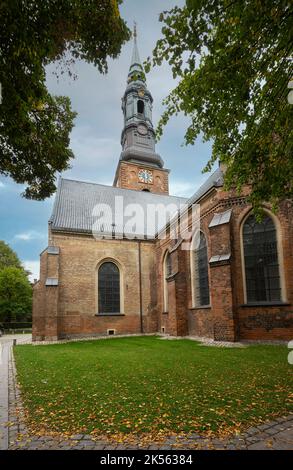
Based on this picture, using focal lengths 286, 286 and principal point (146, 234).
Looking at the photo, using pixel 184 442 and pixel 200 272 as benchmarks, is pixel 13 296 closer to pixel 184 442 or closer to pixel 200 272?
pixel 200 272

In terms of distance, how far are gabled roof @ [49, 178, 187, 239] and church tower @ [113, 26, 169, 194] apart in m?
3.84

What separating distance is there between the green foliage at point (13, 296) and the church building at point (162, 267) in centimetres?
1842

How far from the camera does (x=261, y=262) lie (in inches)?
485

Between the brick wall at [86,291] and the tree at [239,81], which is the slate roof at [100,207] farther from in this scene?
the tree at [239,81]

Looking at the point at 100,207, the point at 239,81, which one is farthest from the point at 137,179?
the point at 239,81

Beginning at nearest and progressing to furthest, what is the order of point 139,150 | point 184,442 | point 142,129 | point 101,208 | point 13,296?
point 184,442, point 101,208, point 139,150, point 142,129, point 13,296

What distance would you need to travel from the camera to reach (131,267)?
2105 centimetres

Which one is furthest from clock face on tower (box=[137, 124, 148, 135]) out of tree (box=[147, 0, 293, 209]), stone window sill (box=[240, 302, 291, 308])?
tree (box=[147, 0, 293, 209])

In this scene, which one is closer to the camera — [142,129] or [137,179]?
[137,179]

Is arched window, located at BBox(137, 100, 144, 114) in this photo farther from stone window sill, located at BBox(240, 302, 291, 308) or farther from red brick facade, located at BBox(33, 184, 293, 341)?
stone window sill, located at BBox(240, 302, 291, 308)

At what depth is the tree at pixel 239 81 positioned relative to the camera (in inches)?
162

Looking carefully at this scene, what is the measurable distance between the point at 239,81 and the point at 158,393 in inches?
222
